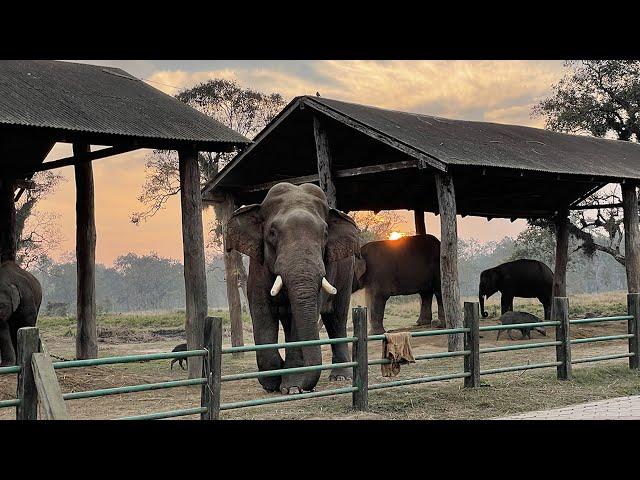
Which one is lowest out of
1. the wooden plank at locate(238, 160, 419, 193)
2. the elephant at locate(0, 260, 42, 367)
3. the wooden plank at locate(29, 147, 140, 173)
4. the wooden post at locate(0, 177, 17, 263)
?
the elephant at locate(0, 260, 42, 367)

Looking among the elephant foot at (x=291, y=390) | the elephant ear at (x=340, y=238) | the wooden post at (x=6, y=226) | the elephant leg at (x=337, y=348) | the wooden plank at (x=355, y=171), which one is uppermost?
the wooden plank at (x=355, y=171)

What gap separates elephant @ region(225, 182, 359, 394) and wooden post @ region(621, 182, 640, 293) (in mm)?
9238

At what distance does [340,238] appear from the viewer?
448 inches

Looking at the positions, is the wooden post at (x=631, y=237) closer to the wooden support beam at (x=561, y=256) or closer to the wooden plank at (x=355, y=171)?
the wooden support beam at (x=561, y=256)

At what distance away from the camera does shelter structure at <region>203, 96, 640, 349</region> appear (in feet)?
49.6

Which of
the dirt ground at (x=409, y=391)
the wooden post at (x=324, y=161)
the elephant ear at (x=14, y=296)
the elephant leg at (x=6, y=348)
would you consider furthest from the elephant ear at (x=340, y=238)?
the elephant leg at (x=6, y=348)

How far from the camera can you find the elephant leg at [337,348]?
457 inches

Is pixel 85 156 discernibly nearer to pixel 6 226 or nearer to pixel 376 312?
pixel 6 226

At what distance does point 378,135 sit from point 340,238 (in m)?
4.54

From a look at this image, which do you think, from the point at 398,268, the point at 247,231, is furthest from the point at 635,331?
the point at 398,268

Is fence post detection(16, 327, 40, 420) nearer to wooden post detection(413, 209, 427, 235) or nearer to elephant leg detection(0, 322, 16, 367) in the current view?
elephant leg detection(0, 322, 16, 367)

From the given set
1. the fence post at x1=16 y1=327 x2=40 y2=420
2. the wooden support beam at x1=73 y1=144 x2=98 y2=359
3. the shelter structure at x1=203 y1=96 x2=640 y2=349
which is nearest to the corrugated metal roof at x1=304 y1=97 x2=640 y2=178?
the shelter structure at x1=203 y1=96 x2=640 y2=349

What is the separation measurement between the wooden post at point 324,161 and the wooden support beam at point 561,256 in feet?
31.7
